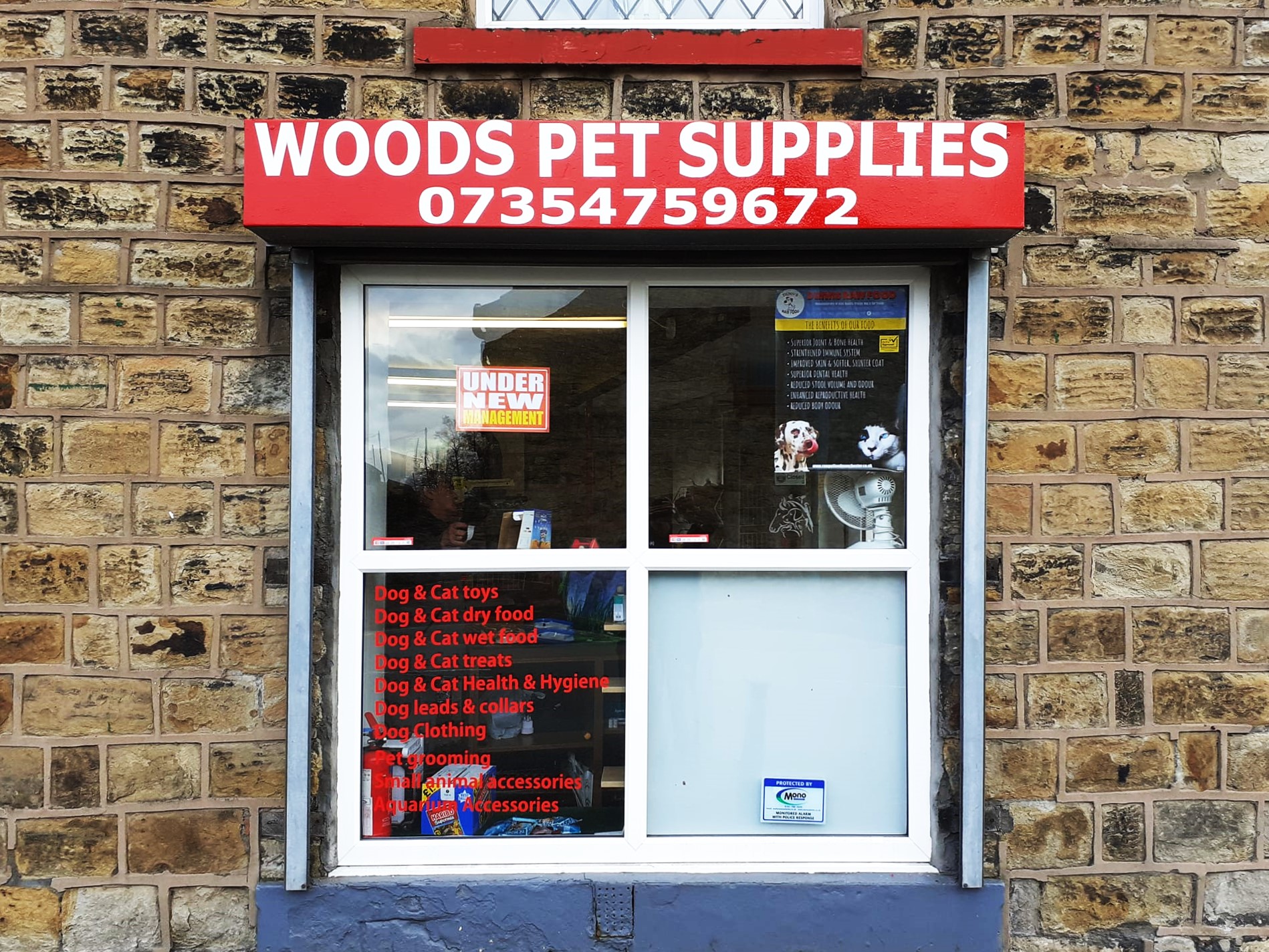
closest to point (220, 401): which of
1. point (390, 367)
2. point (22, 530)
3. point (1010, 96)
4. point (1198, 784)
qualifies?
point (390, 367)

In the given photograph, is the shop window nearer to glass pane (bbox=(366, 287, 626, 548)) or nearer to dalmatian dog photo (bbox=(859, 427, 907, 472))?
glass pane (bbox=(366, 287, 626, 548))

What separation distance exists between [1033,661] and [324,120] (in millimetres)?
3267

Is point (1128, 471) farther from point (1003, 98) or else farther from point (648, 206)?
point (648, 206)

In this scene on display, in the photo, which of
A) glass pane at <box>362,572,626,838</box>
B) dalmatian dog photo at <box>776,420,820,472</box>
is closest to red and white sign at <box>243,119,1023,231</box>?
dalmatian dog photo at <box>776,420,820,472</box>

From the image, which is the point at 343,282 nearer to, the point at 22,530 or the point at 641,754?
the point at 22,530

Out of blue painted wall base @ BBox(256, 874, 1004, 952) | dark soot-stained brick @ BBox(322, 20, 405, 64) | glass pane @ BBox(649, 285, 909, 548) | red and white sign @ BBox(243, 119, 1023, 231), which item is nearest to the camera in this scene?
red and white sign @ BBox(243, 119, 1023, 231)

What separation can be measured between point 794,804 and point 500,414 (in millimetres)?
1942

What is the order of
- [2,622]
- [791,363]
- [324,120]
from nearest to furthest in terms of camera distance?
[324,120] → [2,622] → [791,363]

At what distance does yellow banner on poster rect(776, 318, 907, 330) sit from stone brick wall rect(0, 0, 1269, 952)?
0.38 metres

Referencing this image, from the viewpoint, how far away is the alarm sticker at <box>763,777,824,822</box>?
3414mm

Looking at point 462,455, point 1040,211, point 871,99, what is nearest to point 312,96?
point 462,455

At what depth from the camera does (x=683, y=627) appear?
11.3 feet

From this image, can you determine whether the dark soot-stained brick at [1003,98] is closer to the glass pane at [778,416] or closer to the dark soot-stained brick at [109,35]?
the glass pane at [778,416]

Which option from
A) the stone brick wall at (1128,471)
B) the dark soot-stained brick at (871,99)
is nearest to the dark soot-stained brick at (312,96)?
the dark soot-stained brick at (871,99)
